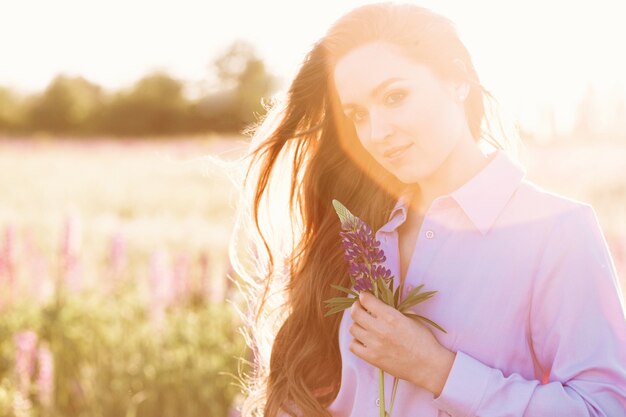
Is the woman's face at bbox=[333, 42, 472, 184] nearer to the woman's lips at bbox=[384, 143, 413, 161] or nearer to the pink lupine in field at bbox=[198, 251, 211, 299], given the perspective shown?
the woman's lips at bbox=[384, 143, 413, 161]

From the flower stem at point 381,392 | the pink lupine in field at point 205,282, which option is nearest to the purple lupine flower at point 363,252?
the flower stem at point 381,392

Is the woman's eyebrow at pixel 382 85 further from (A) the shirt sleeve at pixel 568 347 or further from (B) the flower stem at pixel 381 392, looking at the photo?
(B) the flower stem at pixel 381 392

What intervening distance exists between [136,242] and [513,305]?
23.9 feet

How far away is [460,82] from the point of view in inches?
100

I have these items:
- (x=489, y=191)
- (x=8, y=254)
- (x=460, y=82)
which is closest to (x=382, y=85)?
(x=460, y=82)

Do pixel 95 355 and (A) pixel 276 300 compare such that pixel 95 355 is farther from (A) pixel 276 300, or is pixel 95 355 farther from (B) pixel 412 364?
(B) pixel 412 364

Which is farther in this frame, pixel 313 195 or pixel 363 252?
pixel 313 195

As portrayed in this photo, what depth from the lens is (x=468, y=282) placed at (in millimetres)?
2375

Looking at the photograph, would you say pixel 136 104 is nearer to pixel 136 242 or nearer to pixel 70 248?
pixel 136 242

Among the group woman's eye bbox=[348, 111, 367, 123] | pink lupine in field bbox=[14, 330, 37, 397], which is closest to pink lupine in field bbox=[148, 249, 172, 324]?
pink lupine in field bbox=[14, 330, 37, 397]

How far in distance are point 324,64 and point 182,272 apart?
365cm

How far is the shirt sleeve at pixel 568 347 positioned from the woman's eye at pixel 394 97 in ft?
1.88

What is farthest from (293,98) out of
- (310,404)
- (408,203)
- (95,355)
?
(95,355)

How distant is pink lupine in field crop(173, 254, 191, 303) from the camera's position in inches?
242
